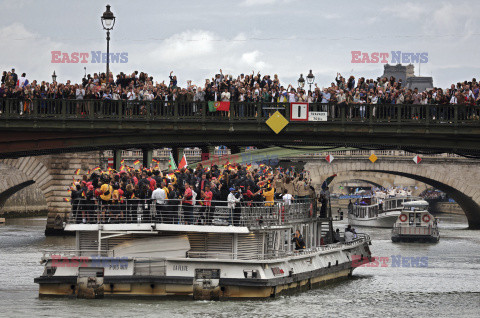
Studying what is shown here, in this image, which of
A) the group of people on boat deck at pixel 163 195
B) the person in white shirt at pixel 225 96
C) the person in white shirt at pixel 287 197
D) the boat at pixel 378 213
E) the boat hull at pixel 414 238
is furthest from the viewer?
the boat at pixel 378 213

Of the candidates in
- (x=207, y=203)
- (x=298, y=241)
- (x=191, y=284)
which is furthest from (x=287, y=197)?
(x=191, y=284)

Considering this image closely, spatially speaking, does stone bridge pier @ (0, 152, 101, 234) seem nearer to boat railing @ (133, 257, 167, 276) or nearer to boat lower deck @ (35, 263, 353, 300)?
boat lower deck @ (35, 263, 353, 300)

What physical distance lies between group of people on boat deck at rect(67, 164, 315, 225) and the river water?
2.73 meters

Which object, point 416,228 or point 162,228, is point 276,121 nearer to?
point 162,228

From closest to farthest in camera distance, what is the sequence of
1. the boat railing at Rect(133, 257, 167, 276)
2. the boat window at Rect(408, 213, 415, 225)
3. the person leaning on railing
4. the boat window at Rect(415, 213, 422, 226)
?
1. the boat railing at Rect(133, 257, 167, 276)
2. the person leaning on railing
3. the boat window at Rect(415, 213, 422, 226)
4. the boat window at Rect(408, 213, 415, 225)

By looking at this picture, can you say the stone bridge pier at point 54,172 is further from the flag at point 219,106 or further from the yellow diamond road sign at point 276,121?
the yellow diamond road sign at point 276,121

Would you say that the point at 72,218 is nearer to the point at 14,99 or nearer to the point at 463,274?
the point at 14,99

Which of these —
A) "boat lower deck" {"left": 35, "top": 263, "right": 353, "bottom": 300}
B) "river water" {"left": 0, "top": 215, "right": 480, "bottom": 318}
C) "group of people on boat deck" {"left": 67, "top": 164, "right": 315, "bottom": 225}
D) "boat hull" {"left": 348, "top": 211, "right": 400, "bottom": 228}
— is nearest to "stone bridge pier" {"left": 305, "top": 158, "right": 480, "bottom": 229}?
"boat hull" {"left": 348, "top": 211, "right": 400, "bottom": 228}

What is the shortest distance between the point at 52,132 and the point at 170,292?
1791 centimetres

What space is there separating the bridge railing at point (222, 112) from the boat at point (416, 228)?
21.0 meters

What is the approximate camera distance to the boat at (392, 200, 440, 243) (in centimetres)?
6962

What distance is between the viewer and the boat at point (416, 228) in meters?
69.6

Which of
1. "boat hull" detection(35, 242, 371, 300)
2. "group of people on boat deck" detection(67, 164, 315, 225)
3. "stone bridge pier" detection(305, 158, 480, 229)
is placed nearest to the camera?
"boat hull" detection(35, 242, 371, 300)

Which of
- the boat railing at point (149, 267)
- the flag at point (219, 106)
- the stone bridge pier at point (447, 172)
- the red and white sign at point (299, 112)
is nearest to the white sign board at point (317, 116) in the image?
the red and white sign at point (299, 112)
